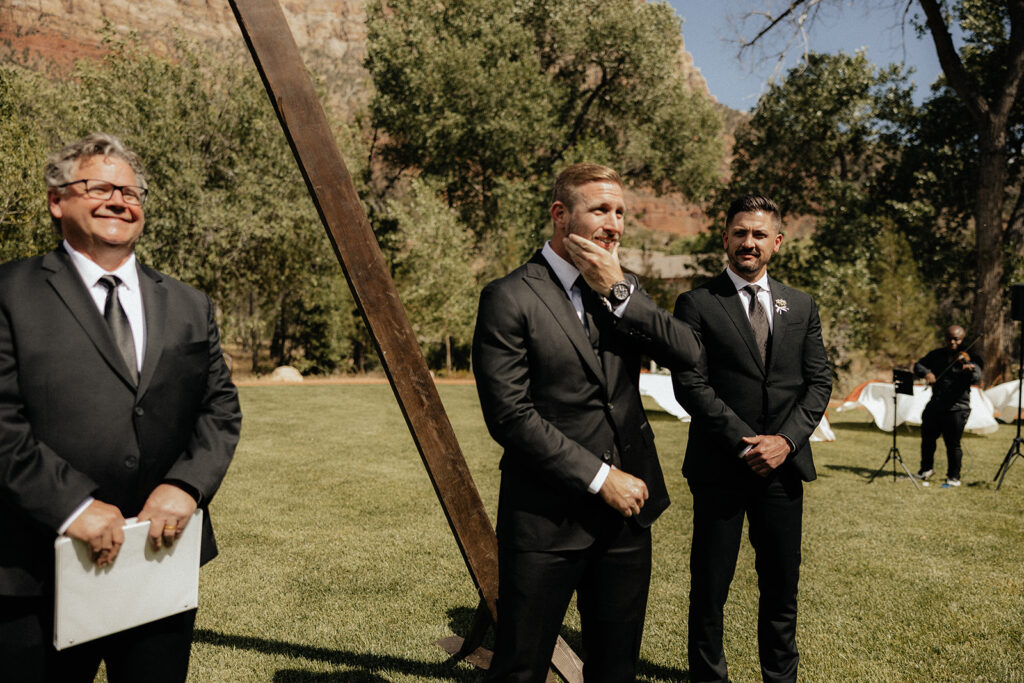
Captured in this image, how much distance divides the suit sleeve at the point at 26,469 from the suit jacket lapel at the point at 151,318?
0.30m

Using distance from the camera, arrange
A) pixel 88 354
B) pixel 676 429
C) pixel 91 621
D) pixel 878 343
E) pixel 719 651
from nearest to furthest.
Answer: pixel 91 621, pixel 88 354, pixel 719 651, pixel 676 429, pixel 878 343

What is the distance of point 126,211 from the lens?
7.00 feet

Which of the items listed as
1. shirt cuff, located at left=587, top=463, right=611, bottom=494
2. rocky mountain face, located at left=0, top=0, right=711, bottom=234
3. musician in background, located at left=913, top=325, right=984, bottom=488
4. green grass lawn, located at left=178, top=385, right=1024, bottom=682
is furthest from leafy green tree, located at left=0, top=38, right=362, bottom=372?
shirt cuff, located at left=587, top=463, right=611, bottom=494

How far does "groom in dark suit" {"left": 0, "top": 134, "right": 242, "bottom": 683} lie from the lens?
6.22 ft

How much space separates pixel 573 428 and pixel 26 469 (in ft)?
5.38

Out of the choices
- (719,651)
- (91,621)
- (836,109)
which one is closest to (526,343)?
(91,621)

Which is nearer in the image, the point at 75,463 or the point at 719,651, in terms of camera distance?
the point at 75,463

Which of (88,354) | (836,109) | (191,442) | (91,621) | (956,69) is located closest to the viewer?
(91,621)

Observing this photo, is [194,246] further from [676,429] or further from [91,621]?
[91,621]

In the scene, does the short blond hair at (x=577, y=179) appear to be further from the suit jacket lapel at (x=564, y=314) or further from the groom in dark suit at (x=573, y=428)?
the suit jacket lapel at (x=564, y=314)

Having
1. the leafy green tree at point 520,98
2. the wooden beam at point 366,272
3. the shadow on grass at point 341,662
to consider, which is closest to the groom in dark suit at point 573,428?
the wooden beam at point 366,272

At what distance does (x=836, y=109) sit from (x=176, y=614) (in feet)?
105

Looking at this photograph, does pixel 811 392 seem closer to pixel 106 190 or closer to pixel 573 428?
pixel 573 428

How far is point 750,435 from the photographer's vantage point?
3293 millimetres
